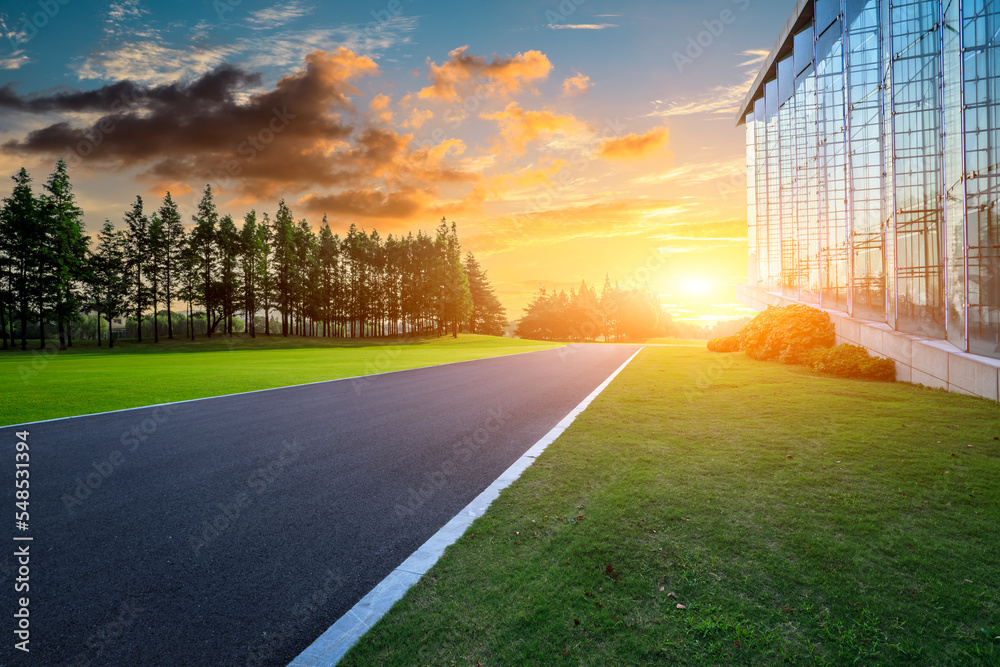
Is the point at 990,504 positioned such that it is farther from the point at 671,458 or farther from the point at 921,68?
the point at 921,68

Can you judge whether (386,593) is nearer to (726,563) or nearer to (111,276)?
(726,563)

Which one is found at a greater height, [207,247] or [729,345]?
[207,247]

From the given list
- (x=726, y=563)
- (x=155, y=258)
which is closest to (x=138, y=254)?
(x=155, y=258)

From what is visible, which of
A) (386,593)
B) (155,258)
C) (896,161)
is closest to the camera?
(386,593)

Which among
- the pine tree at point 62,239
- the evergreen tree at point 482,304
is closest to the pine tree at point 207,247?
the pine tree at point 62,239

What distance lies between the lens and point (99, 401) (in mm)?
10398

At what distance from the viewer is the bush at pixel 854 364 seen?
40.9 ft

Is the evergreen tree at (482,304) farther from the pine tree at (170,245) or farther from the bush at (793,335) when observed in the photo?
the bush at (793,335)

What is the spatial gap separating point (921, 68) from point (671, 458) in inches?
675

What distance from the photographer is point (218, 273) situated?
57.3 meters

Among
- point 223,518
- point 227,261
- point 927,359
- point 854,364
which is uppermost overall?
point 227,261

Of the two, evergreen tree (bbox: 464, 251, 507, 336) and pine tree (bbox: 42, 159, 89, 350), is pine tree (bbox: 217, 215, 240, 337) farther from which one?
evergreen tree (bbox: 464, 251, 507, 336)

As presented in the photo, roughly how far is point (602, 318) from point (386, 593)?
304ft

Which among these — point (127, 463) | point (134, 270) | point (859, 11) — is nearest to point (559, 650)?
point (127, 463)
